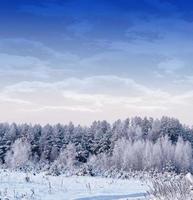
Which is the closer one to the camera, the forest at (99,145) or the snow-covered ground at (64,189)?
the snow-covered ground at (64,189)

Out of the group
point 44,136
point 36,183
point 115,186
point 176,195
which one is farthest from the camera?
point 44,136

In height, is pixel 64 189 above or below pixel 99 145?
below

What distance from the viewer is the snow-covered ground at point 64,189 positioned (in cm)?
1583

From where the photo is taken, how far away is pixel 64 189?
1803cm

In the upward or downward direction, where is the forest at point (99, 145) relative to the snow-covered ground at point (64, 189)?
upward

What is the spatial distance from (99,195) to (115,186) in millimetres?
3692

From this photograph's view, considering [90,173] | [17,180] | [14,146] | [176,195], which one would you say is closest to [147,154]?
[14,146]

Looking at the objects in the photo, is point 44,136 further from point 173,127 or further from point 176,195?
point 176,195

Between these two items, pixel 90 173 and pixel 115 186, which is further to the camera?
pixel 90 173

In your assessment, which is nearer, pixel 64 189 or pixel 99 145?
pixel 64 189

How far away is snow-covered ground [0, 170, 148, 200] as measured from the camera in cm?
1583

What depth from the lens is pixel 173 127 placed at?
325 feet

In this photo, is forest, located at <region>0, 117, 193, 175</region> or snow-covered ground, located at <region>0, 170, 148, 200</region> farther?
forest, located at <region>0, 117, 193, 175</region>

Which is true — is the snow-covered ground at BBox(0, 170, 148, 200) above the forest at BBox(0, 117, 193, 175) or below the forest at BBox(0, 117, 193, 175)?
below
